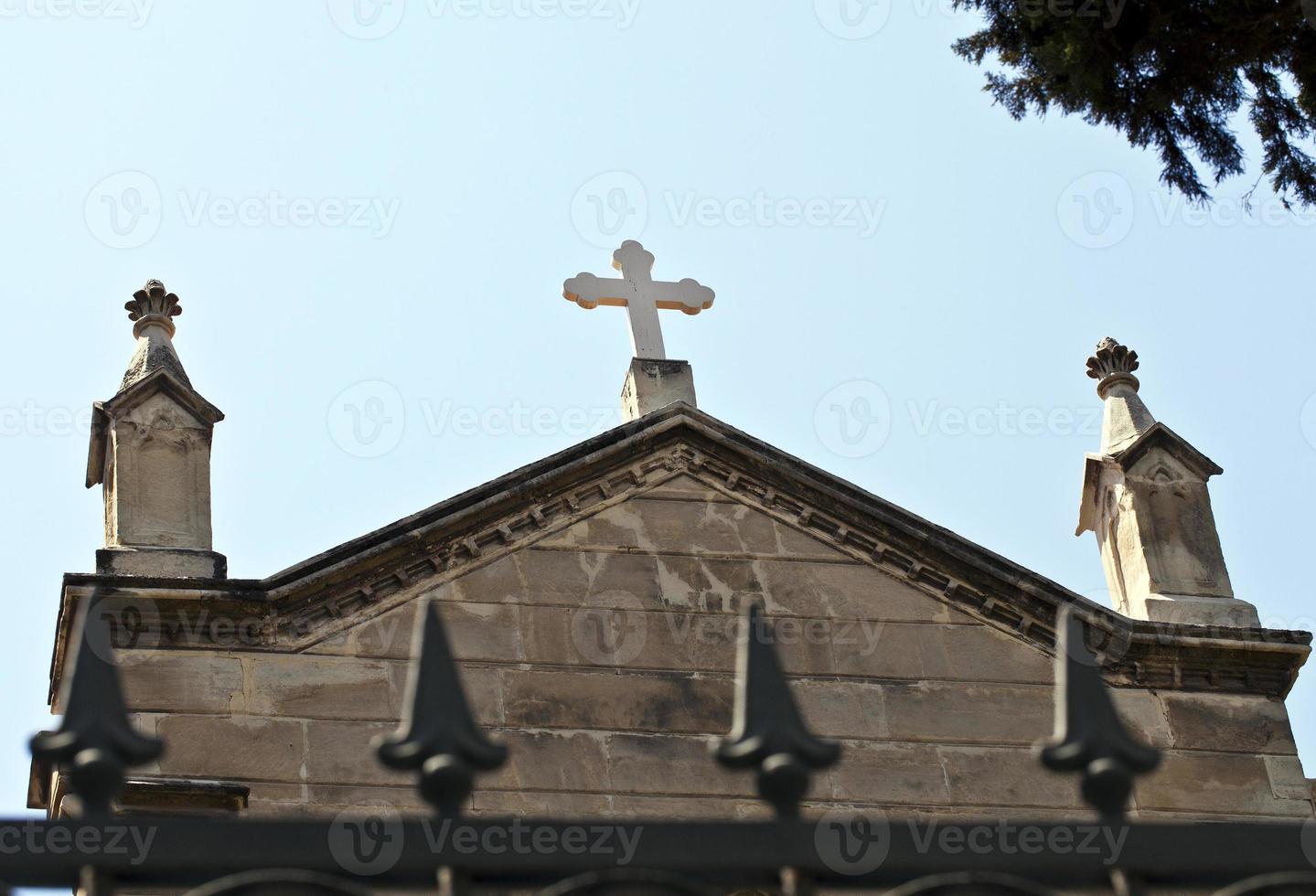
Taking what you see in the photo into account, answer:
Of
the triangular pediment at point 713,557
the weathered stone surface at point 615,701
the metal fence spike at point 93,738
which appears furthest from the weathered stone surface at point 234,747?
the metal fence spike at point 93,738

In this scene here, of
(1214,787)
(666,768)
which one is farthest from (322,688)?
(1214,787)

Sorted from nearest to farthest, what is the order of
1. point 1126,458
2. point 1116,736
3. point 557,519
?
point 1116,736 < point 557,519 < point 1126,458

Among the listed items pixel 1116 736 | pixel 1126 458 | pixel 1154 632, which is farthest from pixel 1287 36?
pixel 1116 736

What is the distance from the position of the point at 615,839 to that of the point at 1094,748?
809mm

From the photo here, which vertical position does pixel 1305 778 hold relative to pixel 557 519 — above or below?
below

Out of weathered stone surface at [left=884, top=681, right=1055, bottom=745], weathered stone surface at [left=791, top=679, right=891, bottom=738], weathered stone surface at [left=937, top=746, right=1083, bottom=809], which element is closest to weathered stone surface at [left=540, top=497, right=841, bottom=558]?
weathered stone surface at [left=791, top=679, right=891, bottom=738]

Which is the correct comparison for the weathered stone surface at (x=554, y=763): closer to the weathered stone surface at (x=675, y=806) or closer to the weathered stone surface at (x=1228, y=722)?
the weathered stone surface at (x=675, y=806)

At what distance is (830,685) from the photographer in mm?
11094

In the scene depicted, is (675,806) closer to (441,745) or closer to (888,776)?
(888,776)

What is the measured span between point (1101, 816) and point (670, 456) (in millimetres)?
8513

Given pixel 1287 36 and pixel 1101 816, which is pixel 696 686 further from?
pixel 1101 816

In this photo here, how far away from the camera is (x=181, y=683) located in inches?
406

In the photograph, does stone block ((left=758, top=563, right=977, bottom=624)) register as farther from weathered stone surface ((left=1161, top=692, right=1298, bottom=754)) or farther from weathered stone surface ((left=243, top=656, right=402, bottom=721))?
weathered stone surface ((left=243, top=656, right=402, bottom=721))

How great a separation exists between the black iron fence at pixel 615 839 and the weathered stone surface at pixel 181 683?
6.78m
